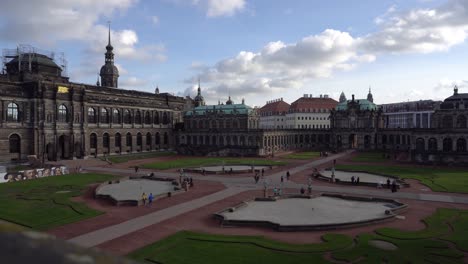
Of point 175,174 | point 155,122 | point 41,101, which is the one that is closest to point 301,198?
point 175,174

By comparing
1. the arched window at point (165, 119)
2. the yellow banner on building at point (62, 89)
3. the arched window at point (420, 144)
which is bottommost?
the arched window at point (420, 144)

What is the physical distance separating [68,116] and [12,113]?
478 inches

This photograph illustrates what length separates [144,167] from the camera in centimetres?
7444

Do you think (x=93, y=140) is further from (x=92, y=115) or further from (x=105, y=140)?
(x=92, y=115)

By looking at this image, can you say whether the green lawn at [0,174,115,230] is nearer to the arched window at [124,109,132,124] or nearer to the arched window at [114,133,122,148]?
the arched window at [114,133,122,148]

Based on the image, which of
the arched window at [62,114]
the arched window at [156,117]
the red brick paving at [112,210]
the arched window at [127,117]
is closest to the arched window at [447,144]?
the red brick paving at [112,210]

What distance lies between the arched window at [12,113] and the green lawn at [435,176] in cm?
6909

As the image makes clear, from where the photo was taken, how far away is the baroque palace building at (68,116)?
77.1 meters

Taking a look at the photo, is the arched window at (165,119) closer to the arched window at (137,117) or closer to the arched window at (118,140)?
the arched window at (137,117)

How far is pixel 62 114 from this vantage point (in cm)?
8456

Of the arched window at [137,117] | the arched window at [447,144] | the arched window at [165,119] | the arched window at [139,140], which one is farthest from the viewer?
the arched window at [165,119]

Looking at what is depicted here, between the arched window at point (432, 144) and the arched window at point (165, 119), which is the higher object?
the arched window at point (165, 119)

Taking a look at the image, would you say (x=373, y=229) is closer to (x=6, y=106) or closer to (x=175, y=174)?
(x=175, y=174)

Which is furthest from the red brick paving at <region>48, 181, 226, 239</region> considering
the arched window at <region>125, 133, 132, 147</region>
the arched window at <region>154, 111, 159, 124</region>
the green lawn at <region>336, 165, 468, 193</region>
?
the arched window at <region>154, 111, 159, 124</region>
